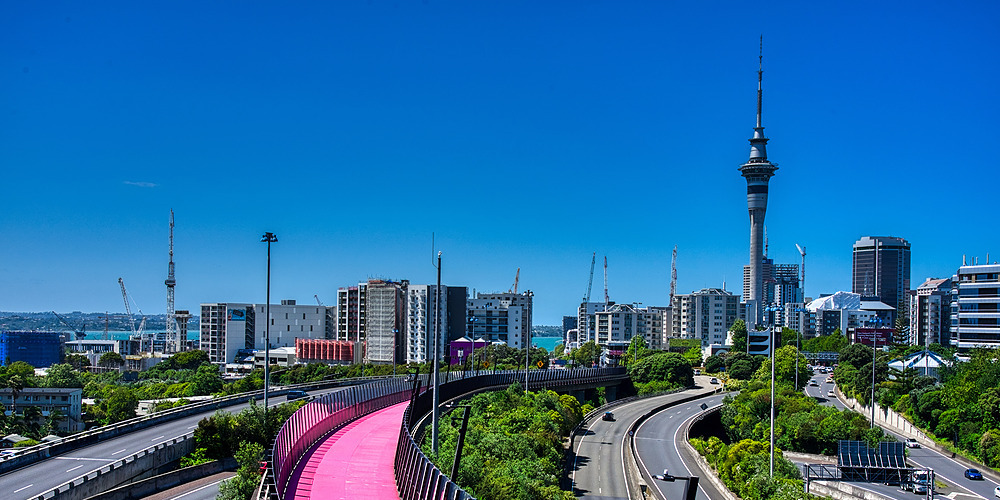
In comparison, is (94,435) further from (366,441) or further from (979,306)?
(979,306)

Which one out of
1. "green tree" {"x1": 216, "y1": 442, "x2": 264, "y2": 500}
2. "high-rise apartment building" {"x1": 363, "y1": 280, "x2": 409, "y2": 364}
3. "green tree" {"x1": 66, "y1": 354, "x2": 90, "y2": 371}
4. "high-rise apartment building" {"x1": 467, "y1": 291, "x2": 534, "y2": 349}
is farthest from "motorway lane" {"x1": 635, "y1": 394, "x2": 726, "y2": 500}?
"green tree" {"x1": 66, "y1": 354, "x2": 90, "y2": 371}

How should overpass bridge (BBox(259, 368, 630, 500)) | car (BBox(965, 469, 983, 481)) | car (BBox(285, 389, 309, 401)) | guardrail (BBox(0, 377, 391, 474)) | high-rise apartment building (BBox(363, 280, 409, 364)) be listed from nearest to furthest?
overpass bridge (BBox(259, 368, 630, 500))
guardrail (BBox(0, 377, 391, 474))
car (BBox(965, 469, 983, 481))
car (BBox(285, 389, 309, 401))
high-rise apartment building (BBox(363, 280, 409, 364))

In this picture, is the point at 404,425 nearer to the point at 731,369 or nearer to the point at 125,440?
the point at 125,440

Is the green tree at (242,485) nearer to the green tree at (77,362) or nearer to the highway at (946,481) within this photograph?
the highway at (946,481)

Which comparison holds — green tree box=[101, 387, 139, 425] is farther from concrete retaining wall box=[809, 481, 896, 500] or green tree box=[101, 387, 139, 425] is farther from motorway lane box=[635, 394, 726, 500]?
concrete retaining wall box=[809, 481, 896, 500]

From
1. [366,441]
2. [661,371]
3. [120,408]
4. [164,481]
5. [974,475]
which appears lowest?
[974,475]

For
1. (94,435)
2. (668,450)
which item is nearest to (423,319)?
(668,450)

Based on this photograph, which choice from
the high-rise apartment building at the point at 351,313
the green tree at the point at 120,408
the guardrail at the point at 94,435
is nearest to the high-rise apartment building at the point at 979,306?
the guardrail at the point at 94,435
